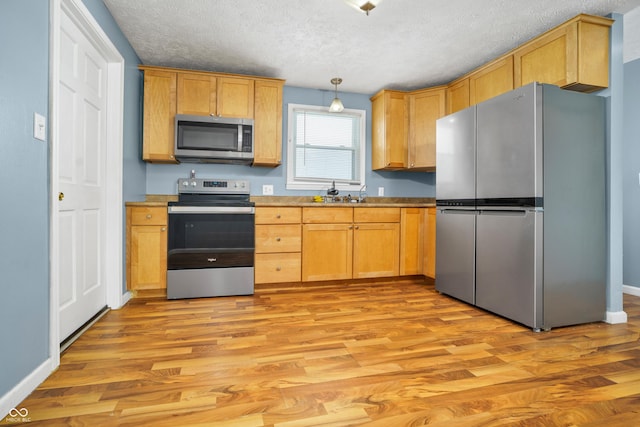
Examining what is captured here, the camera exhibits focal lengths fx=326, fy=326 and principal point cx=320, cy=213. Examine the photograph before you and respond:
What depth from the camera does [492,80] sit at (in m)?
3.04

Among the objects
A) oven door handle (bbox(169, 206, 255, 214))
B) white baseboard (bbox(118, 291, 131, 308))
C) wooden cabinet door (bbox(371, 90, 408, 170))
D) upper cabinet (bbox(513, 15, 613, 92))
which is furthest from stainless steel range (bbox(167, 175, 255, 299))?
upper cabinet (bbox(513, 15, 613, 92))

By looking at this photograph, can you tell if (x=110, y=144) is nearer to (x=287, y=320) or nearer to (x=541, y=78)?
(x=287, y=320)

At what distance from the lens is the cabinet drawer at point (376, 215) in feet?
11.2

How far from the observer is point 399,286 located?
3.45m

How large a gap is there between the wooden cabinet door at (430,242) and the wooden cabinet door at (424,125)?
620 mm

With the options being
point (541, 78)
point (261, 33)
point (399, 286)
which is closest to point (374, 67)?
point (261, 33)

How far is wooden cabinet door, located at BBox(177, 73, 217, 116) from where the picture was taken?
3.18m

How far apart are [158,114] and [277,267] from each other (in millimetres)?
1876

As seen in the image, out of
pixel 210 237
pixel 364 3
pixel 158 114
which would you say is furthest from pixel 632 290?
pixel 158 114

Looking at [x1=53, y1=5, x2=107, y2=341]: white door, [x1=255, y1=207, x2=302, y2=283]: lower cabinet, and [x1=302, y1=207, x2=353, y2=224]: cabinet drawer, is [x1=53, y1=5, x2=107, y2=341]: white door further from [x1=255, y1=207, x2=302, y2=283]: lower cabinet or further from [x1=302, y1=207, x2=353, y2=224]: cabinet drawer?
[x1=302, y1=207, x2=353, y2=224]: cabinet drawer

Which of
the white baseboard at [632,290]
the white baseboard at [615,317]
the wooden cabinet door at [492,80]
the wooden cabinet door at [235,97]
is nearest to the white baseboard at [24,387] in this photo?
the wooden cabinet door at [235,97]

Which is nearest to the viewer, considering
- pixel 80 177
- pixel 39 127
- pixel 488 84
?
pixel 39 127

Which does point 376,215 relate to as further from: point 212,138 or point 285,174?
point 212,138

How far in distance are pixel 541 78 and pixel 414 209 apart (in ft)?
5.29
